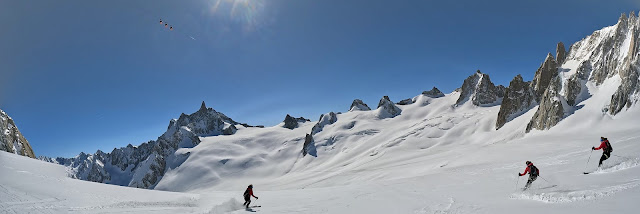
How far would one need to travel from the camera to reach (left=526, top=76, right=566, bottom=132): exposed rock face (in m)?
73.8

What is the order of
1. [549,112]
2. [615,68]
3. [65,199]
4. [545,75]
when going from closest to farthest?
[65,199]
[615,68]
[549,112]
[545,75]

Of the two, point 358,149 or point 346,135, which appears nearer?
point 358,149

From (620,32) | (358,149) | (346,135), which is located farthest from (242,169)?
(620,32)

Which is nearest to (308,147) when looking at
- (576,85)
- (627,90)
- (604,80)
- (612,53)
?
(576,85)

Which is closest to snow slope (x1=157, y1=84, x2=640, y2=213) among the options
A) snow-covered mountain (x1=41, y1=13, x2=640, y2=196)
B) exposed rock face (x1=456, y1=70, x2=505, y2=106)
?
snow-covered mountain (x1=41, y1=13, x2=640, y2=196)

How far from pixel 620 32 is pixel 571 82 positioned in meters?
15.5

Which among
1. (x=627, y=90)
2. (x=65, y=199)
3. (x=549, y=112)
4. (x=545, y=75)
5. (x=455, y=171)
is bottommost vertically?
(x=65, y=199)

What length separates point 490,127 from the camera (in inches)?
4090

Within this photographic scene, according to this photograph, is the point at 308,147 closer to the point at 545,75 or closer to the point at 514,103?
the point at 514,103

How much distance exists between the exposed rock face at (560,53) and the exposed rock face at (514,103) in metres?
21.6

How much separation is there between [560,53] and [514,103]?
39328mm

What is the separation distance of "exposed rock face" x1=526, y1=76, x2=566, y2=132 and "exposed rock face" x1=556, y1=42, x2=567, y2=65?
49729 millimetres

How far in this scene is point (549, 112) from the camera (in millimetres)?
75688

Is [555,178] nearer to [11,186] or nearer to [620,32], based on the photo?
[11,186]
